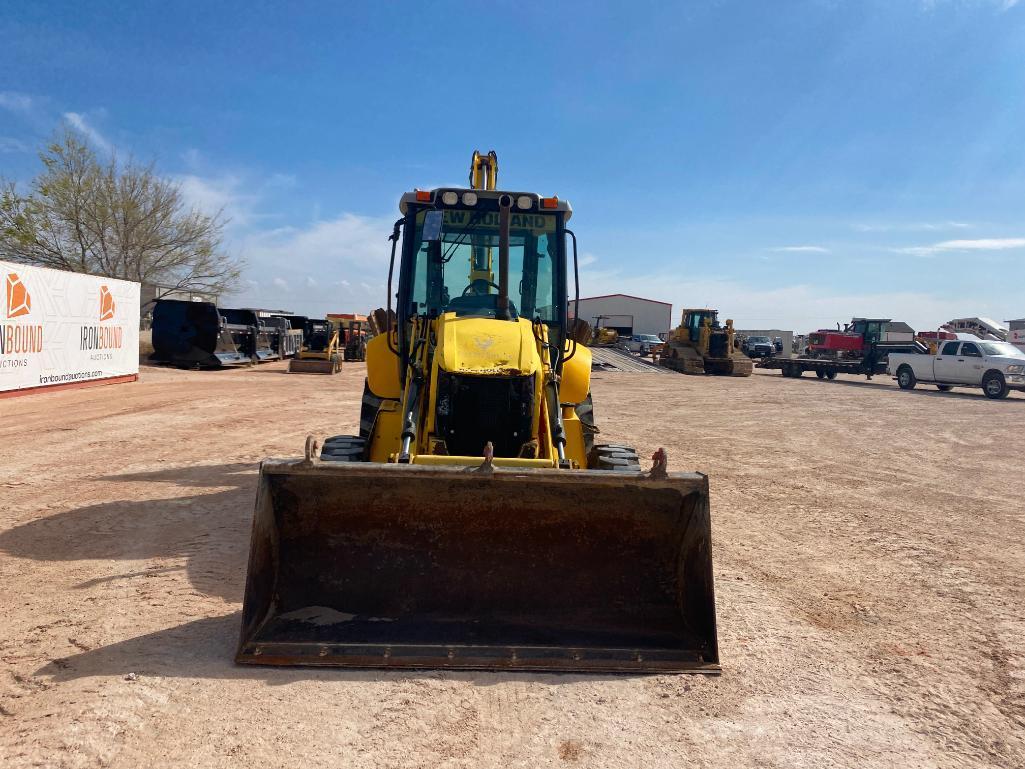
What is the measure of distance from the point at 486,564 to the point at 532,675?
26.8 inches

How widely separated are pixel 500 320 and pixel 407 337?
2.69 ft

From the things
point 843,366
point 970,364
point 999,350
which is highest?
point 999,350

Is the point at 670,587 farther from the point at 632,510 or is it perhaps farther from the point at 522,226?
the point at 522,226

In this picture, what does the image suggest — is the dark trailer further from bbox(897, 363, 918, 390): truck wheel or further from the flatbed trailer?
the flatbed trailer

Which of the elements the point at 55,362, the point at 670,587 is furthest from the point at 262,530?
the point at 55,362

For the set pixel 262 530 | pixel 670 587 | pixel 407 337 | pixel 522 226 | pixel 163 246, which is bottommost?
pixel 670 587

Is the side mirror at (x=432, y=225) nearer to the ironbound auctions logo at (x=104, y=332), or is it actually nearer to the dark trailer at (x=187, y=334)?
the ironbound auctions logo at (x=104, y=332)

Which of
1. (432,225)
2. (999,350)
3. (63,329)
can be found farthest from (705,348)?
(432,225)

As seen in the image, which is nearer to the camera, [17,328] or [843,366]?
[17,328]

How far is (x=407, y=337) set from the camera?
5.90 meters

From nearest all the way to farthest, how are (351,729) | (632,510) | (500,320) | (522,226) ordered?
(351,729), (632,510), (500,320), (522,226)

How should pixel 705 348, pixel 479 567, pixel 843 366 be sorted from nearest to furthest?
pixel 479 567
pixel 843 366
pixel 705 348

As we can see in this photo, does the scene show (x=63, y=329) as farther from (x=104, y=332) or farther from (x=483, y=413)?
(x=483, y=413)

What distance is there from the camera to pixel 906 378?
1042 inches
